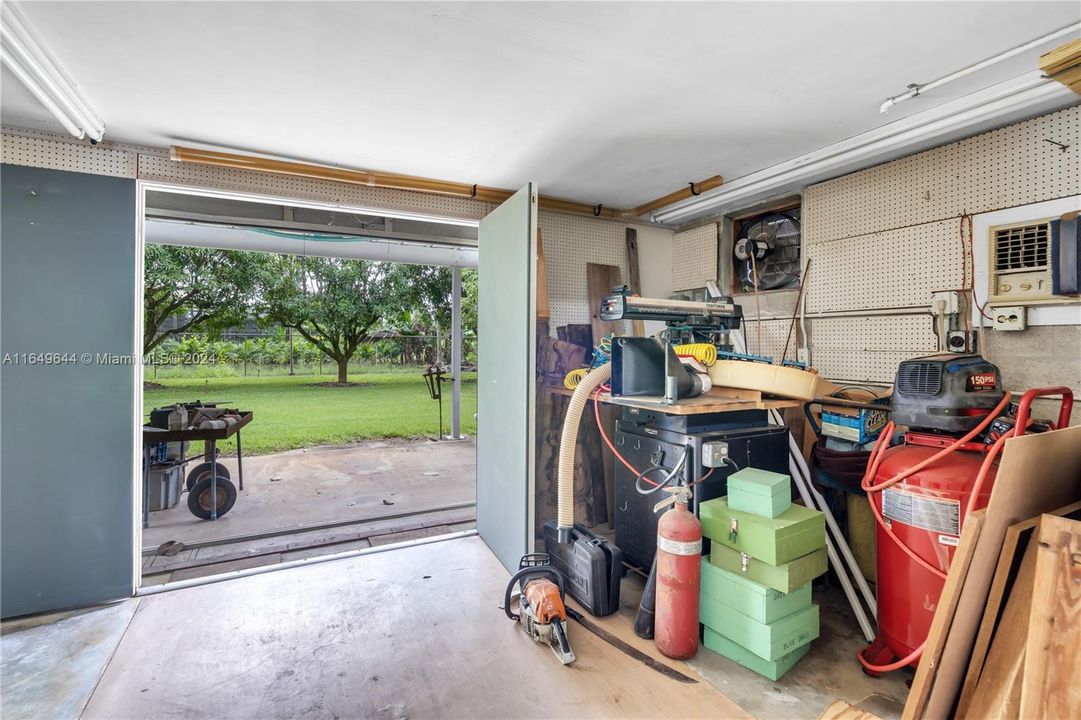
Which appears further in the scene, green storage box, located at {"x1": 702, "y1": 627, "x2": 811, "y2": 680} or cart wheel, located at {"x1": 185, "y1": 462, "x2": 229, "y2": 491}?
cart wheel, located at {"x1": 185, "y1": 462, "x2": 229, "y2": 491}

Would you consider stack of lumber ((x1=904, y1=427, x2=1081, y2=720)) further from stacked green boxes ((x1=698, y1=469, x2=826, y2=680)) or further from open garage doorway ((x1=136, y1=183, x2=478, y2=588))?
open garage doorway ((x1=136, y1=183, x2=478, y2=588))

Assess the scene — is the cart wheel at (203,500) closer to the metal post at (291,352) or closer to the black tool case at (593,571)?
the black tool case at (593,571)

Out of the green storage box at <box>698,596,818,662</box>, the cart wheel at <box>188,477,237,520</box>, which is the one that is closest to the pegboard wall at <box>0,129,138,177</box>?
the cart wheel at <box>188,477,237,520</box>

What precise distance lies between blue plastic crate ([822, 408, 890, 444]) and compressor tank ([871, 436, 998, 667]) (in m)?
0.42

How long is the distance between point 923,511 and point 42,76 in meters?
3.74

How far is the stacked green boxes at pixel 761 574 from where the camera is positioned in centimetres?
189

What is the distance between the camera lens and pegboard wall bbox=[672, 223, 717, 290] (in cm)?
369

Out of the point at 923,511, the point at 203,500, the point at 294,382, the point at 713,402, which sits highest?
the point at 713,402

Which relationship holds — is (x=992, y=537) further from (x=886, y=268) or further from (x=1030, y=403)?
(x=886, y=268)

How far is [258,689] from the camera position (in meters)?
1.91

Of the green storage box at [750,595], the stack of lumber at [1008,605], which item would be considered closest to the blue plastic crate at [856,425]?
the green storage box at [750,595]

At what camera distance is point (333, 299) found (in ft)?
36.8

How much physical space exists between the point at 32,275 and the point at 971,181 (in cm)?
461

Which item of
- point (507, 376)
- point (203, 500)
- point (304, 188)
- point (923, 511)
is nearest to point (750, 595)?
point (923, 511)
